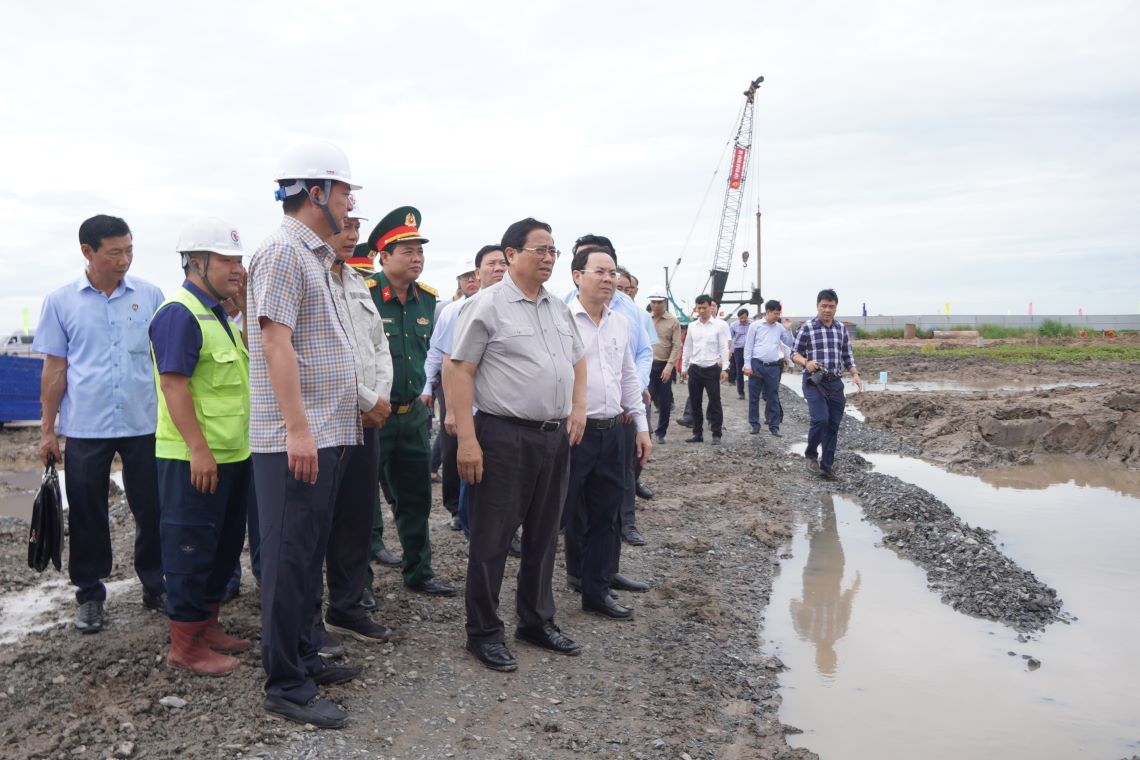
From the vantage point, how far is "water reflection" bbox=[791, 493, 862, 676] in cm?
460

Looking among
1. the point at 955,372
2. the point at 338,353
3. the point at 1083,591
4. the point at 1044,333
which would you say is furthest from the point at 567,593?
the point at 1044,333

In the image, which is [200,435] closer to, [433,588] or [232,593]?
[232,593]

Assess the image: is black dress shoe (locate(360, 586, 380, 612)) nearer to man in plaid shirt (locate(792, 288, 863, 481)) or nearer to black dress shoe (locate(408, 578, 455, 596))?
black dress shoe (locate(408, 578, 455, 596))

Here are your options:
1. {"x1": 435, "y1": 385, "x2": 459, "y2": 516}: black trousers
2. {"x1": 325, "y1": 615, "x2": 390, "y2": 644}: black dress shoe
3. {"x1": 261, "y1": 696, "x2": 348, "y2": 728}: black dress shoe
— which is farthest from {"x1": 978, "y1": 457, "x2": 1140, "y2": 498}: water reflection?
{"x1": 261, "y1": 696, "x2": 348, "y2": 728}: black dress shoe

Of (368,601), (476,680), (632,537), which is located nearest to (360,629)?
(368,601)

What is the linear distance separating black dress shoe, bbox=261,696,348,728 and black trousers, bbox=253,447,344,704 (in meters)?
0.03

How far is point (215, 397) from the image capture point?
3.49 meters

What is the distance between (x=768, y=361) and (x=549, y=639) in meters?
8.69

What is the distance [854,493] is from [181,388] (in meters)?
6.89

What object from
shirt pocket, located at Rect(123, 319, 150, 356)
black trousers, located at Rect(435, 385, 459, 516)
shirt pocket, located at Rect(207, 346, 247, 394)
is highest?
shirt pocket, located at Rect(123, 319, 150, 356)

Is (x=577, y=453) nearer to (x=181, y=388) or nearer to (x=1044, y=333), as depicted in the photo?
(x=181, y=388)

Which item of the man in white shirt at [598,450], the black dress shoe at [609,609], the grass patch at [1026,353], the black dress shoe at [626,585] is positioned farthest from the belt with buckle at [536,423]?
the grass patch at [1026,353]

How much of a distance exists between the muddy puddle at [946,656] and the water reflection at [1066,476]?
7.07 feet

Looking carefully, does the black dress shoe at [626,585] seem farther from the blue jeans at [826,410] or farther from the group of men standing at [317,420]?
the blue jeans at [826,410]
